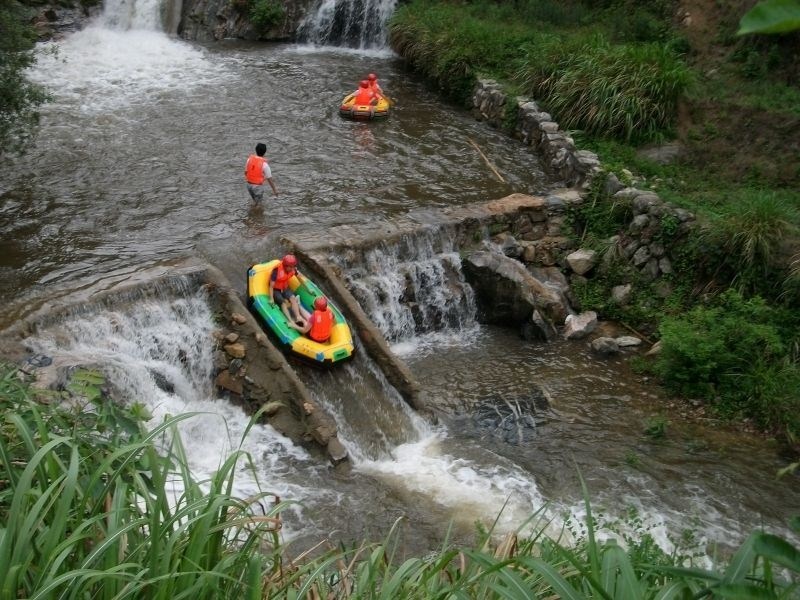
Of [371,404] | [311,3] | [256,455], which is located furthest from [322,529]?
[311,3]

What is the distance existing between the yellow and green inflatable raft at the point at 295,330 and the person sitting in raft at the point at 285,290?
7cm

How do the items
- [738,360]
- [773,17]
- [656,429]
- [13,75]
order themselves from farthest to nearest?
1. [13,75]
2. [738,360]
3. [656,429]
4. [773,17]

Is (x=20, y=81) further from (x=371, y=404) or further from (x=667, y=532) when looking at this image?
(x=667, y=532)

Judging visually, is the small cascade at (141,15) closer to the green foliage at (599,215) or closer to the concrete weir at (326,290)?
the concrete weir at (326,290)

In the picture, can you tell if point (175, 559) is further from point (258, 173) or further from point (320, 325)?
point (258, 173)

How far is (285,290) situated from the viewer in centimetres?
851

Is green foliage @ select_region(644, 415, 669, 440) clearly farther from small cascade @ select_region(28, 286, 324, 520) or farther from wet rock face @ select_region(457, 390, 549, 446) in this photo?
small cascade @ select_region(28, 286, 324, 520)

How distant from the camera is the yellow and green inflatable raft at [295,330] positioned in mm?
8016

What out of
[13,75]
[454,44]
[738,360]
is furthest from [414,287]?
[454,44]

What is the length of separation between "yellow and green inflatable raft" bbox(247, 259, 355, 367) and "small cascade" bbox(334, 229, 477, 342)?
0.90 metres

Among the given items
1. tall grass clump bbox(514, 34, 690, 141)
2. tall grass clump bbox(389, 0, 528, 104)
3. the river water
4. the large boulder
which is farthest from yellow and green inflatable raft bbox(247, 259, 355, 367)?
tall grass clump bbox(389, 0, 528, 104)

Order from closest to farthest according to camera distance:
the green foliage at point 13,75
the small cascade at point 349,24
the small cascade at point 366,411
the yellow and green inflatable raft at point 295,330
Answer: the small cascade at point 366,411, the yellow and green inflatable raft at point 295,330, the green foliage at point 13,75, the small cascade at point 349,24

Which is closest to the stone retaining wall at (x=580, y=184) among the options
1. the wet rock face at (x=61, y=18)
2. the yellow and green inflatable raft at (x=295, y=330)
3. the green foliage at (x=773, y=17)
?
the yellow and green inflatable raft at (x=295, y=330)

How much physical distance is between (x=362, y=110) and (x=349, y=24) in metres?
5.22
